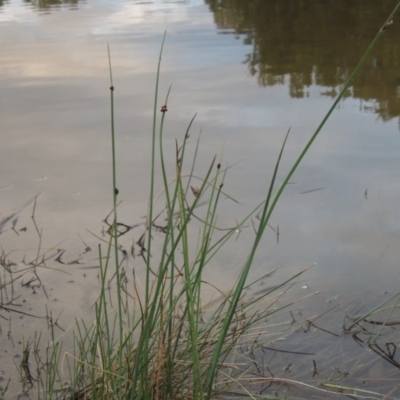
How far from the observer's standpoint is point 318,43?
17.2 ft

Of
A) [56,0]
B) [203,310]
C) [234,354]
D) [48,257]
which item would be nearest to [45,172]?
[48,257]

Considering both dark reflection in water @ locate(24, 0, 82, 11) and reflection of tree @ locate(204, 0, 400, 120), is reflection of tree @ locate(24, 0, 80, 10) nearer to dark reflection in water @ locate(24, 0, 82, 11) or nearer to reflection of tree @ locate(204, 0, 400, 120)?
dark reflection in water @ locate(24, 0, 82, 11)

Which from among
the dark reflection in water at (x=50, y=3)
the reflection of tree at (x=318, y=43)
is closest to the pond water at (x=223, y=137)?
the reflection of tree at (x=318, y=43)

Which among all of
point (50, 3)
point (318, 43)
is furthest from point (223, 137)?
point (50, 3)

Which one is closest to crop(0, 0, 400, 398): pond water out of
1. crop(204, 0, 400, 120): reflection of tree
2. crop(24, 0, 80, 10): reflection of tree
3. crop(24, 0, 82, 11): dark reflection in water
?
crop(204, 0, 400, 120): reflection of tree

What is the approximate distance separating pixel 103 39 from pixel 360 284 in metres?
4.30

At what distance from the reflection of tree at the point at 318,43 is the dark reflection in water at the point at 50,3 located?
1941 mm

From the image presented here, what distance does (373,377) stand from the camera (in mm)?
1634

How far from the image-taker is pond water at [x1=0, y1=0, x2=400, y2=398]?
2.17 m

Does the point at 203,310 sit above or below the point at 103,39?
below

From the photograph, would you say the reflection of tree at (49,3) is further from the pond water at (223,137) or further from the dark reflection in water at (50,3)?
the pond water at (223,137)

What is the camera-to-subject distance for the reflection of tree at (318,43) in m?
4.16

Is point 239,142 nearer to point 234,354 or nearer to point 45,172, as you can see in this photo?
point 45,172

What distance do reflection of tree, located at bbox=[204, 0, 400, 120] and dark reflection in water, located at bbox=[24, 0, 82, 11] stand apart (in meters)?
1.94
